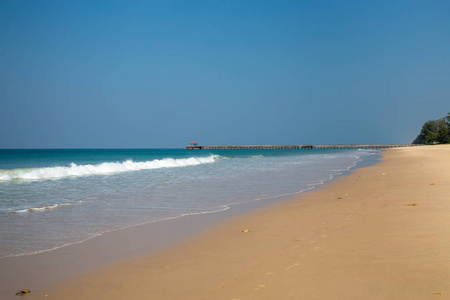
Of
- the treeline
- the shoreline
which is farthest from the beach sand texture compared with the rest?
the treeline

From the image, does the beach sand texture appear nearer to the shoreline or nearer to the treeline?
the shoreline

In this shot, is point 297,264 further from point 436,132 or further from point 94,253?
point 436,132

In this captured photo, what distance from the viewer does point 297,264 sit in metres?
4.22

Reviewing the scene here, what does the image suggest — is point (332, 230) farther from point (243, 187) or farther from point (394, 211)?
point (243, 187)

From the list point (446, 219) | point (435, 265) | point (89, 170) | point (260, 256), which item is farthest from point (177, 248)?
point (89, 170)

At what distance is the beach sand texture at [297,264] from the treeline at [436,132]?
10695 cm

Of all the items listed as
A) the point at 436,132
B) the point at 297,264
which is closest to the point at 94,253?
the point at 297,264

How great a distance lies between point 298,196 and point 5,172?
1786 cm

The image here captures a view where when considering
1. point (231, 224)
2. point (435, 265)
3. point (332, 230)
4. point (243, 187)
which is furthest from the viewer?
point (243, 187)

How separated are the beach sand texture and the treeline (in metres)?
107

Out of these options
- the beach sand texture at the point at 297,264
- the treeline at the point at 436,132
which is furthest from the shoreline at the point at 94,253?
the treeline at the point at 436,132

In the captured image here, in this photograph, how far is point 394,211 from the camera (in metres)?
7.39

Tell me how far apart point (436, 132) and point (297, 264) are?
453 feet

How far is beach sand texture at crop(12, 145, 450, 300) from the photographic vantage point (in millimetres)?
3439
